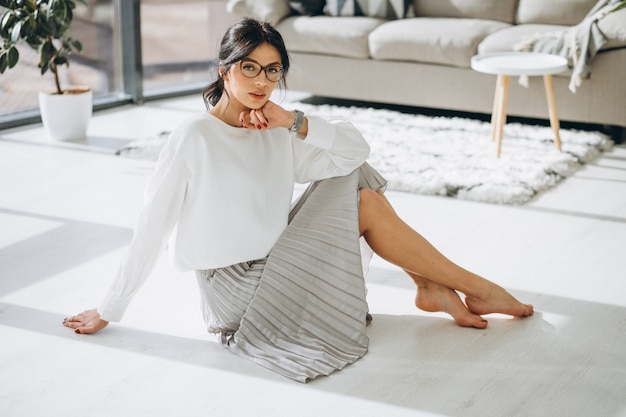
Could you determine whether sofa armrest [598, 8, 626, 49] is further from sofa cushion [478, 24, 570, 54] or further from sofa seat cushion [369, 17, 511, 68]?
sofa seat cushion [369, 17, 511, 68]

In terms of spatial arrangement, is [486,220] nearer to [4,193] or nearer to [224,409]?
[224,409]

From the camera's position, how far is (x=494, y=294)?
2.34m

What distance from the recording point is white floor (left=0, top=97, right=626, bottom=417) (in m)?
1.93

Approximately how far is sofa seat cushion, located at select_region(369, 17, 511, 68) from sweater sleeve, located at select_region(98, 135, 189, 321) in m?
2.86

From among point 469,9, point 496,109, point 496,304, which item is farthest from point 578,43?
point 496,304

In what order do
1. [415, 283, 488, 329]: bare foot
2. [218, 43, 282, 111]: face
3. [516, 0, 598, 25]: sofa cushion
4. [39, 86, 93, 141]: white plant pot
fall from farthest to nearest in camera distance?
[516, 0, 598, 25]: sofa cushion, [39, 86, 93, 141]: white plant pot, [415, 283, 488, 329]: bare foot, [218, 43, 282, 111]: face

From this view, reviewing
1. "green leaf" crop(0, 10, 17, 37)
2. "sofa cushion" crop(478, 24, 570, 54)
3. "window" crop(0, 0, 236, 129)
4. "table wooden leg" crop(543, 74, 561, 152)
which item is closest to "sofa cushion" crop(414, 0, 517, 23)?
"sofa cushion" crop(478, 24, 570, 54)

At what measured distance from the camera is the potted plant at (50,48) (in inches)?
153

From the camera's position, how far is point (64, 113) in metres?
4.31

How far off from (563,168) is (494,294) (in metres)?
1.63

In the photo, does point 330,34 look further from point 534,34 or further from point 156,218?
point 156,218

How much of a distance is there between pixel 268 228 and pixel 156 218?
0.29 metres

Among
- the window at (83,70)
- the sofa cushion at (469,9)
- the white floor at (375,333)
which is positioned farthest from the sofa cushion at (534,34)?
the window at (83,70)

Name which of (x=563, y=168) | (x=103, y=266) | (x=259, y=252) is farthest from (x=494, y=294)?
(x=563, y=168)
